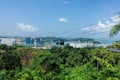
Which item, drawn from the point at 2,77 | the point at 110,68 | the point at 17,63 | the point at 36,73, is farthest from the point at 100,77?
the point at 17,63

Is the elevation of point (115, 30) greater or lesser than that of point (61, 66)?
greater

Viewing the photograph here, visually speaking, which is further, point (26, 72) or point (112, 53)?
point (112, 53)

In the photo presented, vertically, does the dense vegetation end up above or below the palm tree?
below

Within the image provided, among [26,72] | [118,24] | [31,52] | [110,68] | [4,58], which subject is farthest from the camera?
[31,52]

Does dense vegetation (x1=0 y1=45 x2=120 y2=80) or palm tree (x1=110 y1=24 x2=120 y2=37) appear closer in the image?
dense vegetation (x1=0 y1=45 x2=120 y2=80)

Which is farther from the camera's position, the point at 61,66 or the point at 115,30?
the point at 115,30

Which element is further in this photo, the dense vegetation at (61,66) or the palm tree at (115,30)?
the palm tree at (115,30)

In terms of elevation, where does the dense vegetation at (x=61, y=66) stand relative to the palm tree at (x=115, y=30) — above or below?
below

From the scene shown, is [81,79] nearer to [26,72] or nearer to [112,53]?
[26,72]
